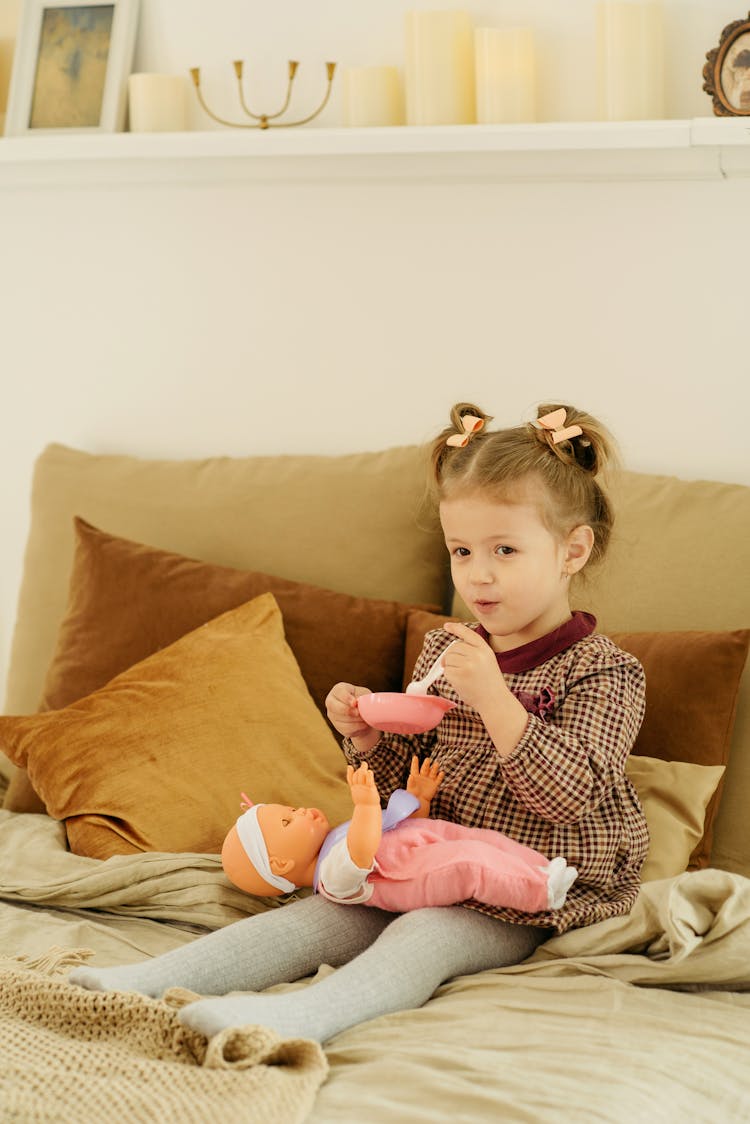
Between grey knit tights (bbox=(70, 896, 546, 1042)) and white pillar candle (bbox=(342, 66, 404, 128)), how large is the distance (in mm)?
1378

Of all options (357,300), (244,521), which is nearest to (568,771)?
(244,521)

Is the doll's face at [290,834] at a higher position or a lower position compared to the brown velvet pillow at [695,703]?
lower

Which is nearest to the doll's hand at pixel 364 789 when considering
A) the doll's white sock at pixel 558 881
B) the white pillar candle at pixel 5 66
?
the doll's white sock at pixel 558 881

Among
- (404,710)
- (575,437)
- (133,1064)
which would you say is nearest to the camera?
(133,1064)

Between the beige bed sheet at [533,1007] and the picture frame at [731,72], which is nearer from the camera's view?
the beige bed sheet at [533,1007]

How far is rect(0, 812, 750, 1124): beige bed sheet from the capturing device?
1.19 m

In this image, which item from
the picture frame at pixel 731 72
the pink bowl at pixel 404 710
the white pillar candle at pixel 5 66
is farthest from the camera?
the white pillar candle at pixel 5 66

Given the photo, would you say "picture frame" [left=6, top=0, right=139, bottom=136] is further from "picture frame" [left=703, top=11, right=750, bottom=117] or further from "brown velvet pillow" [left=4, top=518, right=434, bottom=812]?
"picture frame" [left=703, top=11, right=750, bottom=117]

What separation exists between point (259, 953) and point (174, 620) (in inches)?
29.8

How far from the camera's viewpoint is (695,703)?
1.80 m

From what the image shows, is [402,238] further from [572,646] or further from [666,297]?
[572,646]

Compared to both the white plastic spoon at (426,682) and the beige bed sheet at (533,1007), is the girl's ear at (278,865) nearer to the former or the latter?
the beige bed sheet at (533,1007)

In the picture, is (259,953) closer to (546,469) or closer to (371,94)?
(546,469)

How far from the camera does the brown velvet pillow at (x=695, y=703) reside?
5.90 ft
